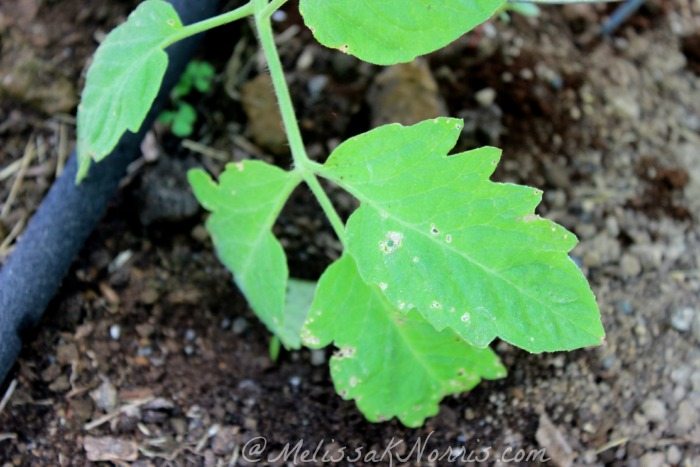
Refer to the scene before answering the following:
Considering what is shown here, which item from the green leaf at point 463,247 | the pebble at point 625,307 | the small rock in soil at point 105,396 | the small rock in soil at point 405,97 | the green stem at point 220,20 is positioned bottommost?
the small rock in soil at point 105,396

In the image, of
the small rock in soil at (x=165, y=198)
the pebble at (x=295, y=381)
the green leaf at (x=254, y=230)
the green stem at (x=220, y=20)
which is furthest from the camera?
the small rock in soil at (x=165, y=198)

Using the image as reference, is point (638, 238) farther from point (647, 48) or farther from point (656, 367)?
point (647, 48)

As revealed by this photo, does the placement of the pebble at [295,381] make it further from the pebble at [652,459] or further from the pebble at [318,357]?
the pebble at [652,459]

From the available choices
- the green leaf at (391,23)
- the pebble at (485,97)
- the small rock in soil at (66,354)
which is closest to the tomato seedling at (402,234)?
the green leaf at (391,23)

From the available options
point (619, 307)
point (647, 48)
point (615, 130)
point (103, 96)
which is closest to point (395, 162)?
point (103, 96)

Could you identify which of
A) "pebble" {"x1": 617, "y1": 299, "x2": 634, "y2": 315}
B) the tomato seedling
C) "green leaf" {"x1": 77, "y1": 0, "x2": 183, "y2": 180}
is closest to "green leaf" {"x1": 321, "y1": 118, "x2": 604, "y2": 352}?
the tomato seedling

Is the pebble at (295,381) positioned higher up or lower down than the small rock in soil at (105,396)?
lower down
